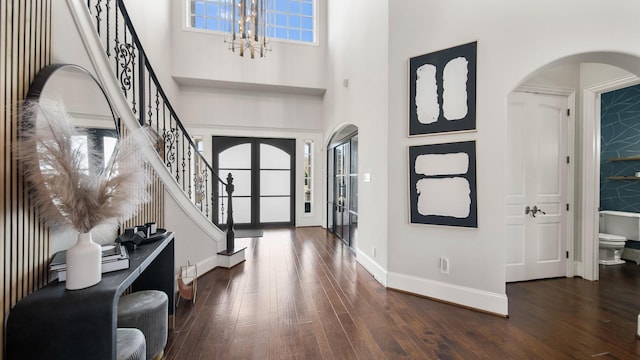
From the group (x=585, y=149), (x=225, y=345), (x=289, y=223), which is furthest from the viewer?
(x=289, y=223)

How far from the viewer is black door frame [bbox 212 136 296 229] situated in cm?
646

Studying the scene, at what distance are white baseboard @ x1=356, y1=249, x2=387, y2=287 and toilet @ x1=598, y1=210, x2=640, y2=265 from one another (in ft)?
11.3

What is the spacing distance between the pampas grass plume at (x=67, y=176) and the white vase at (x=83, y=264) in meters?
0.07

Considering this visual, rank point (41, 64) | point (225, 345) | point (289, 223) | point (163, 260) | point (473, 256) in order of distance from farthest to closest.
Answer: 1. point (289, 223)
2. point (473, 256)
3. point (163, 260)
4. point (225, 345)
5. point (41, 64)

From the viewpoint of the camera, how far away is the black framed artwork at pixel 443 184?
2691mm

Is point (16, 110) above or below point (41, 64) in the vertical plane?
below

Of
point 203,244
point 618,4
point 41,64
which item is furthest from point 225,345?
point 618,4

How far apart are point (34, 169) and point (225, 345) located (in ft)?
5.60

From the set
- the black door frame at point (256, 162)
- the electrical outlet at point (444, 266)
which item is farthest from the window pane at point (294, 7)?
the electrical outlet at point (444, 266)

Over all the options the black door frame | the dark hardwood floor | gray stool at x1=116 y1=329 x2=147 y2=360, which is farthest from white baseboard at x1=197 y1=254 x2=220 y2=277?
the black door frame

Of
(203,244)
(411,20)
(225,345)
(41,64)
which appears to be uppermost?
(411,20)

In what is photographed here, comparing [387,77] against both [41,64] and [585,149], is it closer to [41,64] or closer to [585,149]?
[585,149]

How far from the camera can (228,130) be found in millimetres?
6418

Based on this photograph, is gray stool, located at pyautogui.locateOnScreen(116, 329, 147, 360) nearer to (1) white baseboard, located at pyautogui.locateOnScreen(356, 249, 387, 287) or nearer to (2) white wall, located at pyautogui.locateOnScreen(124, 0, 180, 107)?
(1) white baseboard, located at pyautogui.locateOnScreen(356, 249, 387, 287)
